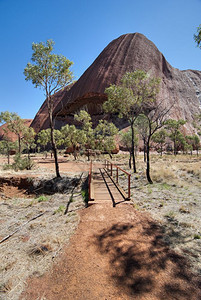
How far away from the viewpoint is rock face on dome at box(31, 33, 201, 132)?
57.2m

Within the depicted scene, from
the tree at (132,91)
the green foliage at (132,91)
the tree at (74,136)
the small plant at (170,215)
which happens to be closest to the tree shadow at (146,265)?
the small plant at (170,215)

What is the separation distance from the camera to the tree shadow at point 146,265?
3.00m

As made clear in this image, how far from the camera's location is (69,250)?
420 centimetres

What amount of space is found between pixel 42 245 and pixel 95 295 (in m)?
2.13

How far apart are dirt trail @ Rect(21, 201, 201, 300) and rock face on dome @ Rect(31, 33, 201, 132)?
51618 mm

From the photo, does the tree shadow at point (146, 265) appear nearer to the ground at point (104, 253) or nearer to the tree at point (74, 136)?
the ground at point (104, 253)

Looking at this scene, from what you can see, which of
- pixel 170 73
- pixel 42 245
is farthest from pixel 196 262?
pixel 170 73

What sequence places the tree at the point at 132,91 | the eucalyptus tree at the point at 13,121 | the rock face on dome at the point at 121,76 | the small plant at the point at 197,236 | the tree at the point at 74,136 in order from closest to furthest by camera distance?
the small plant at the point at 197,236
the tree at the point at 132,91
the eucalyptus tree at the point at 13,121
the tree at the point at 74,136
the rock face on dome at the point at 121,76

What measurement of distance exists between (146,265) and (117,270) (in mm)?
705

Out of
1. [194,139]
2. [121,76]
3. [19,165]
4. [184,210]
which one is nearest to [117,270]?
[184,210]

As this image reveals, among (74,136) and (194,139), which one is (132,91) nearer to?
(74,136)

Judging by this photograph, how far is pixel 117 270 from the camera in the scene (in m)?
3.51

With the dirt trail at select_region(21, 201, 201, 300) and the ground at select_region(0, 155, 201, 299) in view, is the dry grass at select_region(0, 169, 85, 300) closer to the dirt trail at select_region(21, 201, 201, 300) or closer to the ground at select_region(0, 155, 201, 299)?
the ground at select_region(0, 155, 201, 299)

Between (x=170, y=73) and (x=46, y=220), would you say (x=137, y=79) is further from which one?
(x=170, y=73)
